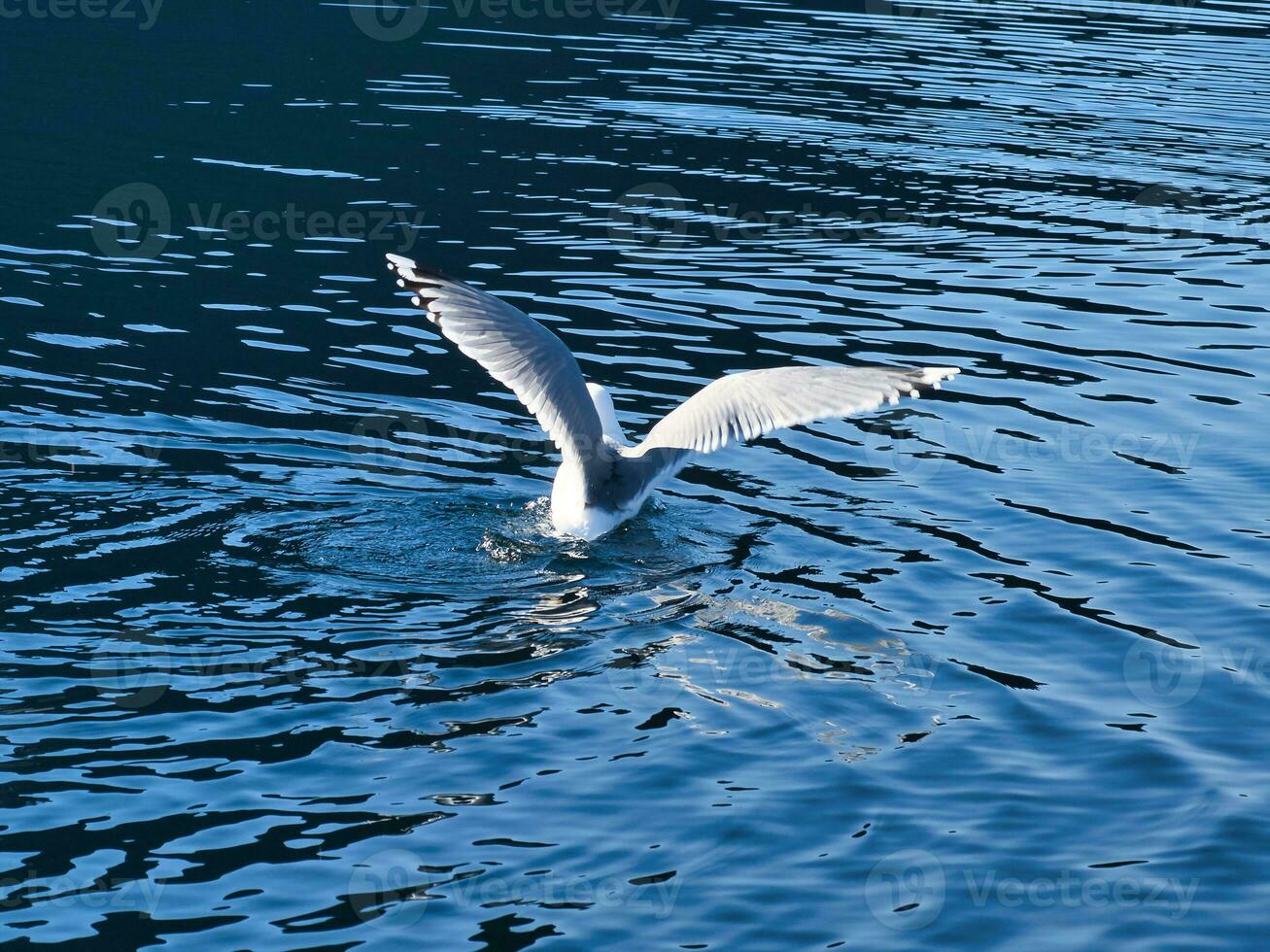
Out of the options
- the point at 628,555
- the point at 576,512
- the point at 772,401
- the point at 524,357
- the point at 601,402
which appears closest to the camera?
the point at 772,401

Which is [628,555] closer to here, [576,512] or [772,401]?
[576,512]

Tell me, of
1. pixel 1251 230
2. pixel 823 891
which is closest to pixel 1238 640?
pixel 823 891

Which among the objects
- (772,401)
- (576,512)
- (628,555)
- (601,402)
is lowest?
(628,555)

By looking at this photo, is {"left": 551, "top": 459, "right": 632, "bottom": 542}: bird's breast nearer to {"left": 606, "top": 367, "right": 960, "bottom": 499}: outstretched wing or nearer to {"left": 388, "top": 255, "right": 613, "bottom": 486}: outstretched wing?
{"left": 388, "top": 255, "right": 613, "bottom": 486}: outstretched wing

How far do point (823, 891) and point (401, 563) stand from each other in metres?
4.71

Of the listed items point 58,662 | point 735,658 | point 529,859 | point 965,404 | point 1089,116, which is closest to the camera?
point 529,859

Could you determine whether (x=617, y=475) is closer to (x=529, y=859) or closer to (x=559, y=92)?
(x=529, y=859)

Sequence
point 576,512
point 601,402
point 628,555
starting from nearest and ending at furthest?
point 628,555 < point 576,512 < point 601,402

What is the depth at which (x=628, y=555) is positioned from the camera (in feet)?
41.7

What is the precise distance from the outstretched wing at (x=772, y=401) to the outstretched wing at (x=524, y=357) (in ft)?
1.66

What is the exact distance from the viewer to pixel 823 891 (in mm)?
8344

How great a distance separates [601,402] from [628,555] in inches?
60.8

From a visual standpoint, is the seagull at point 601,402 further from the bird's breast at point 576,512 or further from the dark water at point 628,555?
the dark water at point 628,555

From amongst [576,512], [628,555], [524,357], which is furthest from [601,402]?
[628,555]
